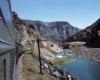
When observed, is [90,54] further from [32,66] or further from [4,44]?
[4,44]

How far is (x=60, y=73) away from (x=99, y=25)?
118585mm

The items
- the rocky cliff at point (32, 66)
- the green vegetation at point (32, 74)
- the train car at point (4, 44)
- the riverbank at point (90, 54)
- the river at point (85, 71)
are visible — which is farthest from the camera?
the riverbank at point (90, 54)

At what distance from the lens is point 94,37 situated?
134 meters

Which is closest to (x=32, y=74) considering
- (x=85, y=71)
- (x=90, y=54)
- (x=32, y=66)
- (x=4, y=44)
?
(x=32, y=66)

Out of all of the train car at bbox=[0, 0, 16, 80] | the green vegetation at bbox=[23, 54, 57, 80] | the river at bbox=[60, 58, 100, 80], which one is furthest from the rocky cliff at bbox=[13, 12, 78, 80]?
the train car at bbox=[0, 0, 16, 80]

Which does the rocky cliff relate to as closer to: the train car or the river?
the river

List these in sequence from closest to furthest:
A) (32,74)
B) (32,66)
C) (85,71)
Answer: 1. (32,74)
2. (32,66)
3. (85,71)

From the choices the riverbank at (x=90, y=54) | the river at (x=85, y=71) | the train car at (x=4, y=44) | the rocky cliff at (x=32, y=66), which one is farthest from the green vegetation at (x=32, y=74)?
the riverbank at (x=90, y=54)

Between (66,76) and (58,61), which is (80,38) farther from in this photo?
(66,76)

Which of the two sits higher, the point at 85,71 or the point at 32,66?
the point at 32,66

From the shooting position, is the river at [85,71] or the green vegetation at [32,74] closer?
the green vegetation at [32,74]

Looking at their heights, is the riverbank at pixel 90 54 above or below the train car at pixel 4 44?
below

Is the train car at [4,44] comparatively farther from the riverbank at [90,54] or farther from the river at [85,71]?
the riverbank at [90,54]

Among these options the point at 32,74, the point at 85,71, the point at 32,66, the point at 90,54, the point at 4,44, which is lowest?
the point at 85,71
